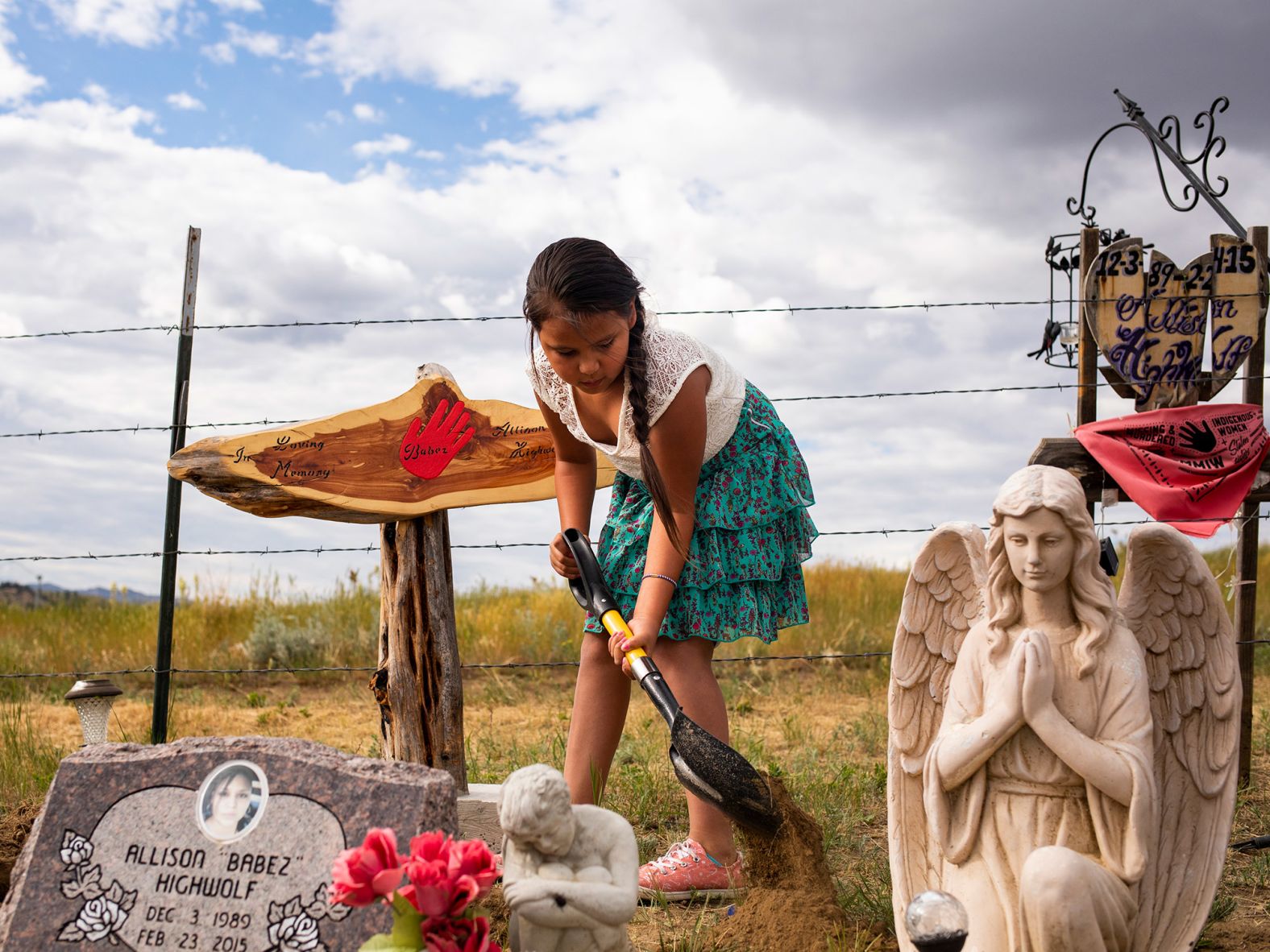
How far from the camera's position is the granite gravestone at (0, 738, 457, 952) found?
2523mm

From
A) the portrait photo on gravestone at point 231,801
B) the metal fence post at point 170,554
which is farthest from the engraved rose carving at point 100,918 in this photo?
the metal fence post at point 170,554

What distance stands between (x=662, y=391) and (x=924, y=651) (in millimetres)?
959

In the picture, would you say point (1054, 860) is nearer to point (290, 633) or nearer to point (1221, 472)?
point (1221, 472)

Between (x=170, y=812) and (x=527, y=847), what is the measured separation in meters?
0.88

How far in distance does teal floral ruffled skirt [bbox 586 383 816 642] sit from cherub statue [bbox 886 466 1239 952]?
0.58 meters

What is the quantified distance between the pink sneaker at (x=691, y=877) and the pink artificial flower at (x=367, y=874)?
136 centimetres

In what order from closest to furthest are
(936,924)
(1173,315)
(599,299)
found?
(936,924) → (599,299) → (1173,315)

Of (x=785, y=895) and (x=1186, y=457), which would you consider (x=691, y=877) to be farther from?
(x=1186, y=457)

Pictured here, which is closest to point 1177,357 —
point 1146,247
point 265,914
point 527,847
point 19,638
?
point 1146,247

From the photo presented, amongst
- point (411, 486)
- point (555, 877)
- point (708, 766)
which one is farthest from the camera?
point (411, 486)

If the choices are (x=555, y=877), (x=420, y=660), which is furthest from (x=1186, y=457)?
(x=555, y=877)

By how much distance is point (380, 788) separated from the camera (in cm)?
254

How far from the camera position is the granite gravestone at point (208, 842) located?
2.52 meters

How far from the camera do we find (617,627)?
311cm
